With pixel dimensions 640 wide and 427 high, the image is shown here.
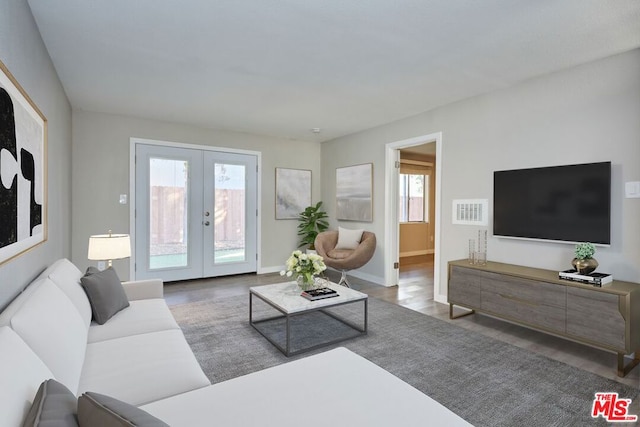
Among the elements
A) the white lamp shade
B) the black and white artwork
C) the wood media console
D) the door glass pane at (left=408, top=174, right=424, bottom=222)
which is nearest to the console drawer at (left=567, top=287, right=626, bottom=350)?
the wood media console

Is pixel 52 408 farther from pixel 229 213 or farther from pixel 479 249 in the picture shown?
pixel 229 213

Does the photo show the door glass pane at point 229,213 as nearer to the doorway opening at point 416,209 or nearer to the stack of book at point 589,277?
the doorway opening at point 416,209

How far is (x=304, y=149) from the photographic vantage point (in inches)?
246

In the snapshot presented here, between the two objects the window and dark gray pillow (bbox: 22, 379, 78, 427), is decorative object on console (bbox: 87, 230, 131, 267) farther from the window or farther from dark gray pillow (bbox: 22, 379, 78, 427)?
the window

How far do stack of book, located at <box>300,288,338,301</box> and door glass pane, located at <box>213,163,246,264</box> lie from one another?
9.12ft

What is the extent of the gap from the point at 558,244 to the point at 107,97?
4.96 m

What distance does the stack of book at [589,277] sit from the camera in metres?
2.50

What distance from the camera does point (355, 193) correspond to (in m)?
5.52

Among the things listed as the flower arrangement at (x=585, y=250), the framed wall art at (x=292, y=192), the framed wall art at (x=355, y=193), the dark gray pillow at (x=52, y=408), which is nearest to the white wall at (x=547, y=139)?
the flower arrangement at (x=585, y=250)

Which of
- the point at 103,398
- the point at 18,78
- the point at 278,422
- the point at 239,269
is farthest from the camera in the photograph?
the point at 239,269

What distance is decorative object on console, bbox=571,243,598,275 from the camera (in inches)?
104

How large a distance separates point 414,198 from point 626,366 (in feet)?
17.9

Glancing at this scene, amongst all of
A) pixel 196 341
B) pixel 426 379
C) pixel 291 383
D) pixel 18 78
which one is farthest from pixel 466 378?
pixel 18 78

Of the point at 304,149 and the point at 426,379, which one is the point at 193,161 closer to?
the point at 304,149
